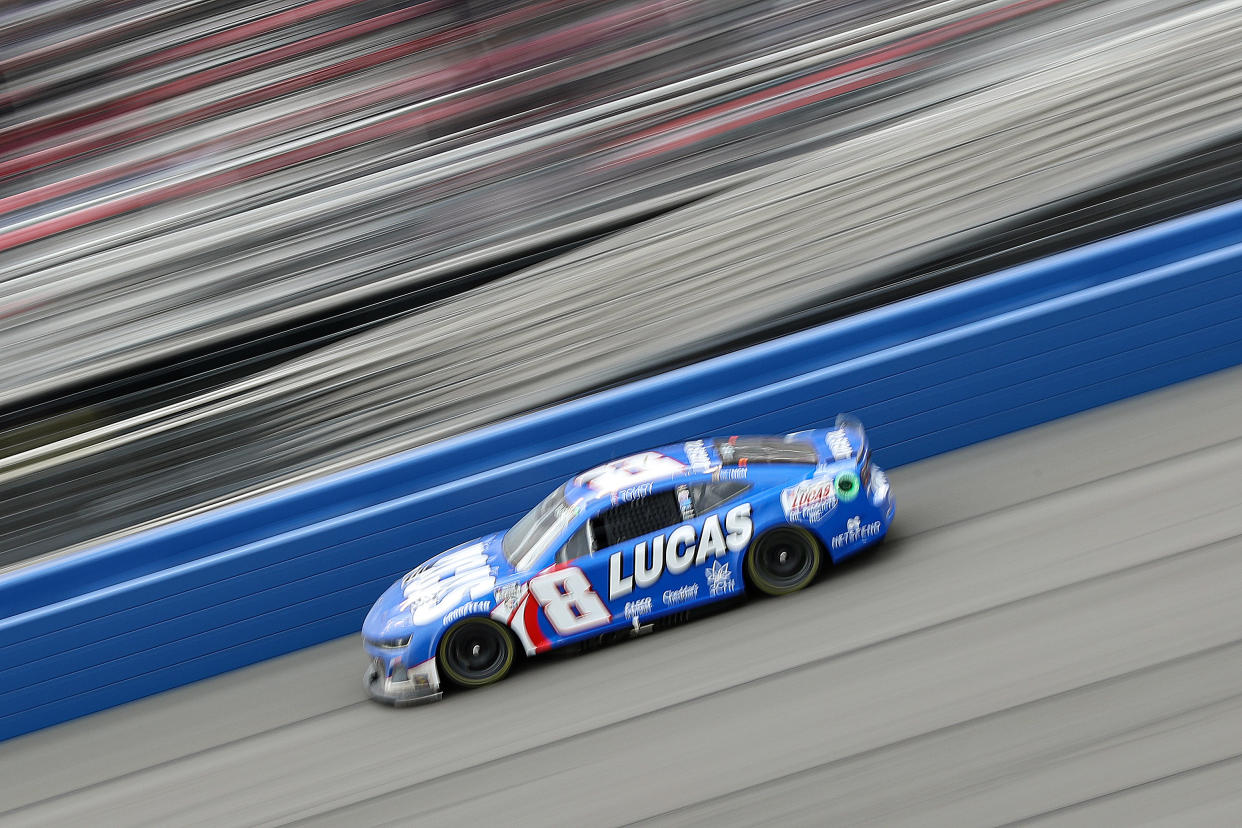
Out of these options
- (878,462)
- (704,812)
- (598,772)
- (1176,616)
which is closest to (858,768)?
(704,812)

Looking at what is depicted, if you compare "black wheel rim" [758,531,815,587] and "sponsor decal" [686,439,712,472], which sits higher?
"sponsor decal" [686,439,712,472]

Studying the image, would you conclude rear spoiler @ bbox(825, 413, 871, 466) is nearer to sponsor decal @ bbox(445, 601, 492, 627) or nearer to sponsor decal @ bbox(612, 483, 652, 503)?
sponsor decal @ bbox(612, 483, 652, 503)

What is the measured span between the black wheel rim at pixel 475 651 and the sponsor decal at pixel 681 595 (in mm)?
996

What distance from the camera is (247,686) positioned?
8.26 m

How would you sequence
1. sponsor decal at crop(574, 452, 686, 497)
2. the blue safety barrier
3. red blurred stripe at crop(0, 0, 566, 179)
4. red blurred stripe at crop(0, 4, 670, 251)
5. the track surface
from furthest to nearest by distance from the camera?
red blurred stripe at crop(0, 0, 566, 179) < red blurred stripe at crop(0, 4, 670, 251) < the blue safety barrier < sponsor decal at crop(574, 452, 686, 497) < the track surface

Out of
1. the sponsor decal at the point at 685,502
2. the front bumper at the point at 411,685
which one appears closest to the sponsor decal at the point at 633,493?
the sponsor decal at the point at 685,502

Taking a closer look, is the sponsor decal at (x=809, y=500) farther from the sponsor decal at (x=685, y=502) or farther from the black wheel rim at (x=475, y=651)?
the black wheel rim at (x=475, y=651)

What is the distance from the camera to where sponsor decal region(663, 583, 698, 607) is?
704 cm

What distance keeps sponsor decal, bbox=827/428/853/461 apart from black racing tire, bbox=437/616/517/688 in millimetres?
2194

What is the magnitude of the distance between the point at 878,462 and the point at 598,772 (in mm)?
4077

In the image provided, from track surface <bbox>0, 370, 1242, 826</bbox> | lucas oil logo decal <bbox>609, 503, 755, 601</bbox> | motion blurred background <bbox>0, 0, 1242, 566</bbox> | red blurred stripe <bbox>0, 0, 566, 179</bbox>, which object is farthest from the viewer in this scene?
red blurred stripe <bbox>0, 0, 566, 179</bbox>

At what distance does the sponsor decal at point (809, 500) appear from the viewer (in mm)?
7012

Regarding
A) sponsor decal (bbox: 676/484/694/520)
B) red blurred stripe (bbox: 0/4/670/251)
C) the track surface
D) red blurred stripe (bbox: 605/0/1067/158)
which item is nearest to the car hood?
the track surface

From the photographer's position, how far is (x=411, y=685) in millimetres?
7141
